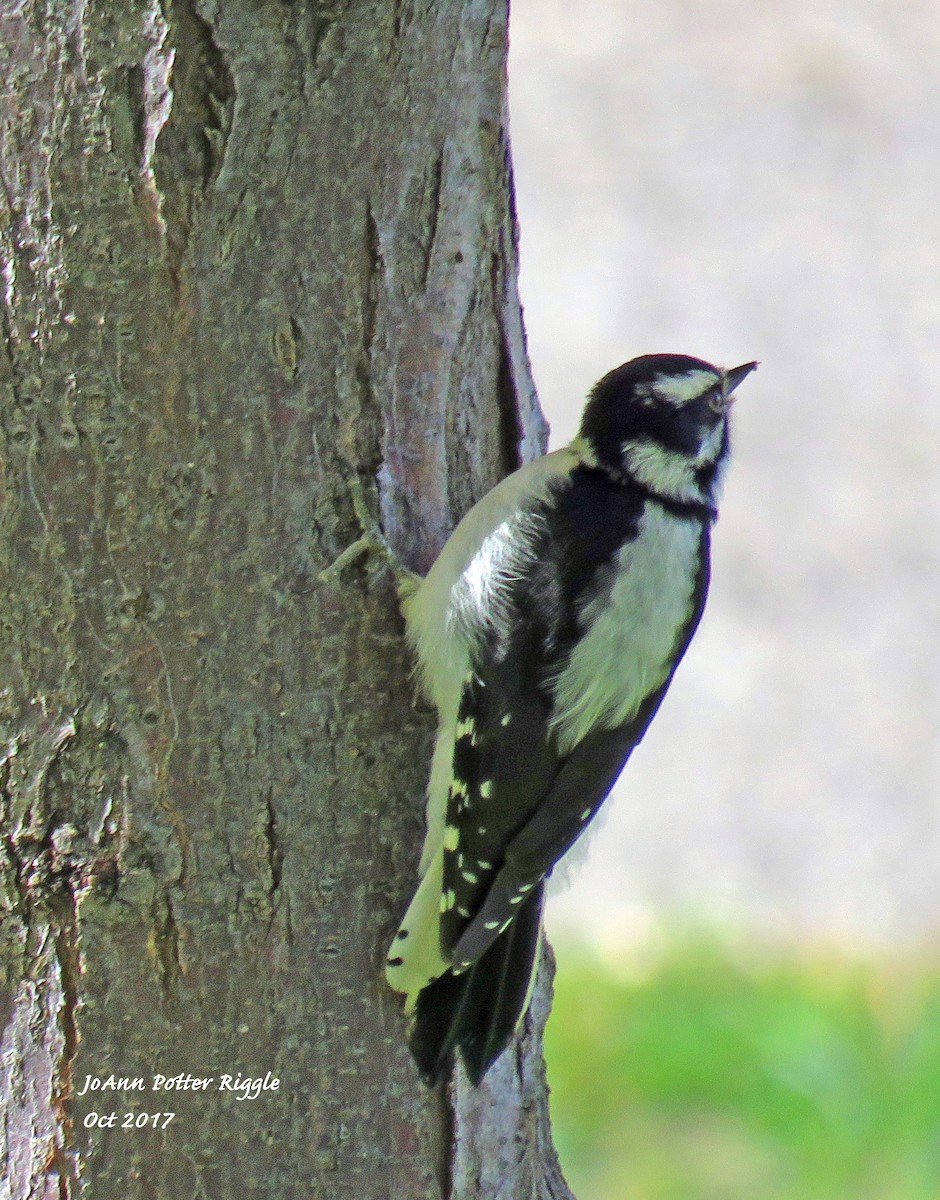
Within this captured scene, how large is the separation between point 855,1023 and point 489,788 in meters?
2.09

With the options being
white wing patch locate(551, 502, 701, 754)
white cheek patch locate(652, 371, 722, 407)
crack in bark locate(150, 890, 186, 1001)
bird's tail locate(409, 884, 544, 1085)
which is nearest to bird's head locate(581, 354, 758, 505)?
white cheek patch locate(652, 371, 722, 407)

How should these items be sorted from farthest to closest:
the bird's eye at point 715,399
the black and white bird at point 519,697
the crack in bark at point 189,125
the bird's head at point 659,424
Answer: the bird's eye at point 715,399
the bird's head at point 659,424
the black and white bird at point 519,697
the crack in bark at point 189,125

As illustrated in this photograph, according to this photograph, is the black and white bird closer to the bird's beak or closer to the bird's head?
the bird's head

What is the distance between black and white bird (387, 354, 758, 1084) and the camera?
2.21m

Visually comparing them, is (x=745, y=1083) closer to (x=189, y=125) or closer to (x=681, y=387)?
(x=681, y=387)

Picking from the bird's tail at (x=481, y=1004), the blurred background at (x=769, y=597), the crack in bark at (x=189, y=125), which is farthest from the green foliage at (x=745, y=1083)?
the crack in bark at (x=189, y=125)

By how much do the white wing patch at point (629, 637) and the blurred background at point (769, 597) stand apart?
178cm

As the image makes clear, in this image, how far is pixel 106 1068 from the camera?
208 centimetres

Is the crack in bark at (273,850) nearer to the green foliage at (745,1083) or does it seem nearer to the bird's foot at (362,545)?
the bird's foot at (362,545)

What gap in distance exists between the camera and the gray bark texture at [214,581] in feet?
6.57

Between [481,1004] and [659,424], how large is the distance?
94cm

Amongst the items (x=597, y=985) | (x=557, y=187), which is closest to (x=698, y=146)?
(x=557, y=187)

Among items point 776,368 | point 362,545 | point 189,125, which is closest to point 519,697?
point 362,545

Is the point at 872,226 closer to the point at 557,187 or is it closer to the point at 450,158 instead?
the point at 557,187
